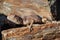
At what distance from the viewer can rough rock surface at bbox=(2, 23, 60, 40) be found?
5.27 m

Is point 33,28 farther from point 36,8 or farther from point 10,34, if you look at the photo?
point 36,8

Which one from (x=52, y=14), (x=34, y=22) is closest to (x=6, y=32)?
(x=34, y=22)

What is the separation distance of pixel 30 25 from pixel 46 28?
1.51 ft

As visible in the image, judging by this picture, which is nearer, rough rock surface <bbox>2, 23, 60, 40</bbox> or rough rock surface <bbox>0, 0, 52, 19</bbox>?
rough rock surface <bbox>2, 23, 60, 40</bbox>

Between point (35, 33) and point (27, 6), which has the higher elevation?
point (27, 6)

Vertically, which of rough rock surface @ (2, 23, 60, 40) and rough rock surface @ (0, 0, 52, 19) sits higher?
rough rock surface @ (0, 0, 52, 19)

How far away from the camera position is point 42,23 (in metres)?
6.14

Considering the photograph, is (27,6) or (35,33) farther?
(27,6)

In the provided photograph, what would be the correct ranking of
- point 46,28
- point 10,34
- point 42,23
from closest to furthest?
point 10,34 → point 46,28 → point 42,23

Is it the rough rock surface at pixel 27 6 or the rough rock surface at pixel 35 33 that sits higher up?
the rough rock surface at pixel 27 6

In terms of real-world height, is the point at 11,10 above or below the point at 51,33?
above

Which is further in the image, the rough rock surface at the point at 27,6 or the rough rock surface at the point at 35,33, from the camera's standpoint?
the rough rock surface at the point at 27,6

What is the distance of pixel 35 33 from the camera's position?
Answer: 5.45 meters

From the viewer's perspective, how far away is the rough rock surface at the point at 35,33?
5273 mm
